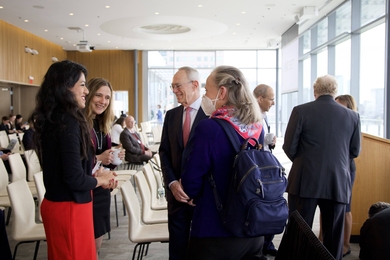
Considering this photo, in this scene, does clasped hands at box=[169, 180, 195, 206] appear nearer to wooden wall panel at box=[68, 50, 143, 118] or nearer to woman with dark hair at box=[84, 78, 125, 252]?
woman with dark hair at box=[84, 78, 125, 252]

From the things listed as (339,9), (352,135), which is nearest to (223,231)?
(352,135)

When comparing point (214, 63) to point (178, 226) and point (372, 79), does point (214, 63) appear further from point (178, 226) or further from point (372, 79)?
point (178, 226)

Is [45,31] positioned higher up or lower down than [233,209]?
higher up

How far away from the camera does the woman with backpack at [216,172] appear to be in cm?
189

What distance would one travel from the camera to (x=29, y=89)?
1784 centimetres

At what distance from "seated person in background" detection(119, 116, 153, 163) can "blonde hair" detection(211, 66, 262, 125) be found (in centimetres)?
579

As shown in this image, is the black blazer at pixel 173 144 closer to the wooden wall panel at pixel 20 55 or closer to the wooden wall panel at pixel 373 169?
the wooden wall panel at pixel 373 169

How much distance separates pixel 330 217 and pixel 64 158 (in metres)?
2.31

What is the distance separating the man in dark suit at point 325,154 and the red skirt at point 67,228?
1.86 metres

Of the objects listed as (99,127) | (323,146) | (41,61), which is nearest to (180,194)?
(99,127)

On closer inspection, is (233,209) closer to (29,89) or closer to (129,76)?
(29,89)

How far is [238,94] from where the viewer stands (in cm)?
198

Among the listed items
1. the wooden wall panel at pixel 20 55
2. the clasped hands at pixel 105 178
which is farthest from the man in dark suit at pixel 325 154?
the wooden wall panel at pixel 20 55

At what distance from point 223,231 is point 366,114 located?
869 centimetres
